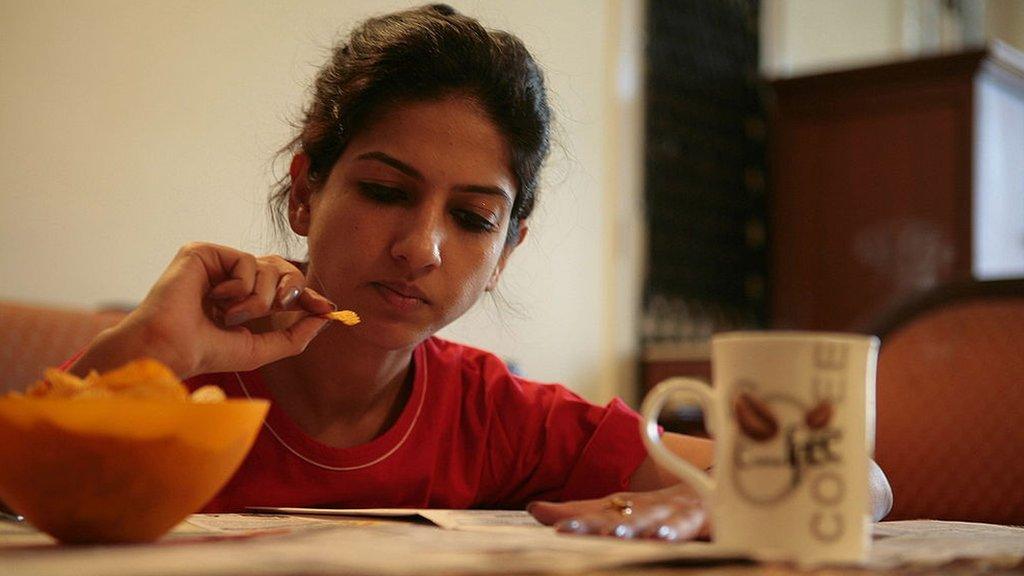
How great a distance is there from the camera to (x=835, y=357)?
647mm

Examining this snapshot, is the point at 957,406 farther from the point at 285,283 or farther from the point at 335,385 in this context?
the point at 285,283

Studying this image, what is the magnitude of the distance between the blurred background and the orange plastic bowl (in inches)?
73.0

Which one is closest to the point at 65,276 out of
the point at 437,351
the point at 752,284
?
the point at 437,351

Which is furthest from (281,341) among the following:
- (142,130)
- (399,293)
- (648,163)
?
(648,163)

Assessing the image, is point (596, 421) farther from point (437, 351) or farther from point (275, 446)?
point (275, 446)

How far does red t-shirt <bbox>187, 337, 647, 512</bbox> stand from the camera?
1256 millimetres

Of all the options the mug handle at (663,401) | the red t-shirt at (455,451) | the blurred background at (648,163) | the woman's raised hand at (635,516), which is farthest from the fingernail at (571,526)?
the blurred background at (648,163)

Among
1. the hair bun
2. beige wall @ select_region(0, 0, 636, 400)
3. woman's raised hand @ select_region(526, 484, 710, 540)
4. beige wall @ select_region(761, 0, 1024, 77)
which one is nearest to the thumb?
woman's raised hand @ select_region(526, 484, 710, 540)

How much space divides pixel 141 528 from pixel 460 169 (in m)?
0.68

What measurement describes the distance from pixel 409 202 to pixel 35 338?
0.84 meters

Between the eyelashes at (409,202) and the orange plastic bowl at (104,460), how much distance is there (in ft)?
2.00

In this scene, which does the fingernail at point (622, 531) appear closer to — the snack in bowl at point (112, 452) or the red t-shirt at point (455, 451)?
the snack in bowl at point (112, 452)

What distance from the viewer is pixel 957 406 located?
1.67 meters

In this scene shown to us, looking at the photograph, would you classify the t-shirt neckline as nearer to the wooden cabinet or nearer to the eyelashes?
the eyelashes
